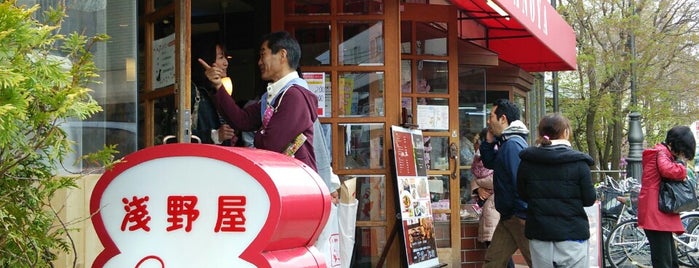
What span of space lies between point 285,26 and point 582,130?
21047 millimetres

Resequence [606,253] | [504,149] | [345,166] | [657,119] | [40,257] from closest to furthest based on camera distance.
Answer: [40,257] → [504,149] → [345,166] → [606,253] → [657,119]

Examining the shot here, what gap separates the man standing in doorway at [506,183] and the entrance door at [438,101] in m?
1.28

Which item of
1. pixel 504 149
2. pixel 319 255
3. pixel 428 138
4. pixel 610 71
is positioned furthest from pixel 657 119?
pixel 319 255

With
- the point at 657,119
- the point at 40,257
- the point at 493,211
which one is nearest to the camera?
the point at 40,257

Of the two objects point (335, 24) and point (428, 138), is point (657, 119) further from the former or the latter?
point (335, 24)

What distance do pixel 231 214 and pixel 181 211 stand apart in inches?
7.0

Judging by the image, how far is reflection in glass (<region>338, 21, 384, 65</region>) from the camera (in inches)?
289

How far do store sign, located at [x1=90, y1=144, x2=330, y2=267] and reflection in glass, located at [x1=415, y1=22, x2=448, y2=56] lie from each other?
591 centimetres

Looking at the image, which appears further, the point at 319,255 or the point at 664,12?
the point at 664,12

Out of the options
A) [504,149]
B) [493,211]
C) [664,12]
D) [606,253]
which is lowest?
[606,253]

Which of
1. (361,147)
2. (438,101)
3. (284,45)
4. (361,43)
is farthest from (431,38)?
(284,45)

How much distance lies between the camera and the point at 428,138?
8.86m

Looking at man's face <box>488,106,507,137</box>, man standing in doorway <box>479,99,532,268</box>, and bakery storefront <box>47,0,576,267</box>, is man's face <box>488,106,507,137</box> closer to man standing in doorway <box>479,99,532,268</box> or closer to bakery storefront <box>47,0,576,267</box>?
man standing in doorway <box>479,99,532,268</box>

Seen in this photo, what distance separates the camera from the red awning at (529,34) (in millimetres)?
8969
